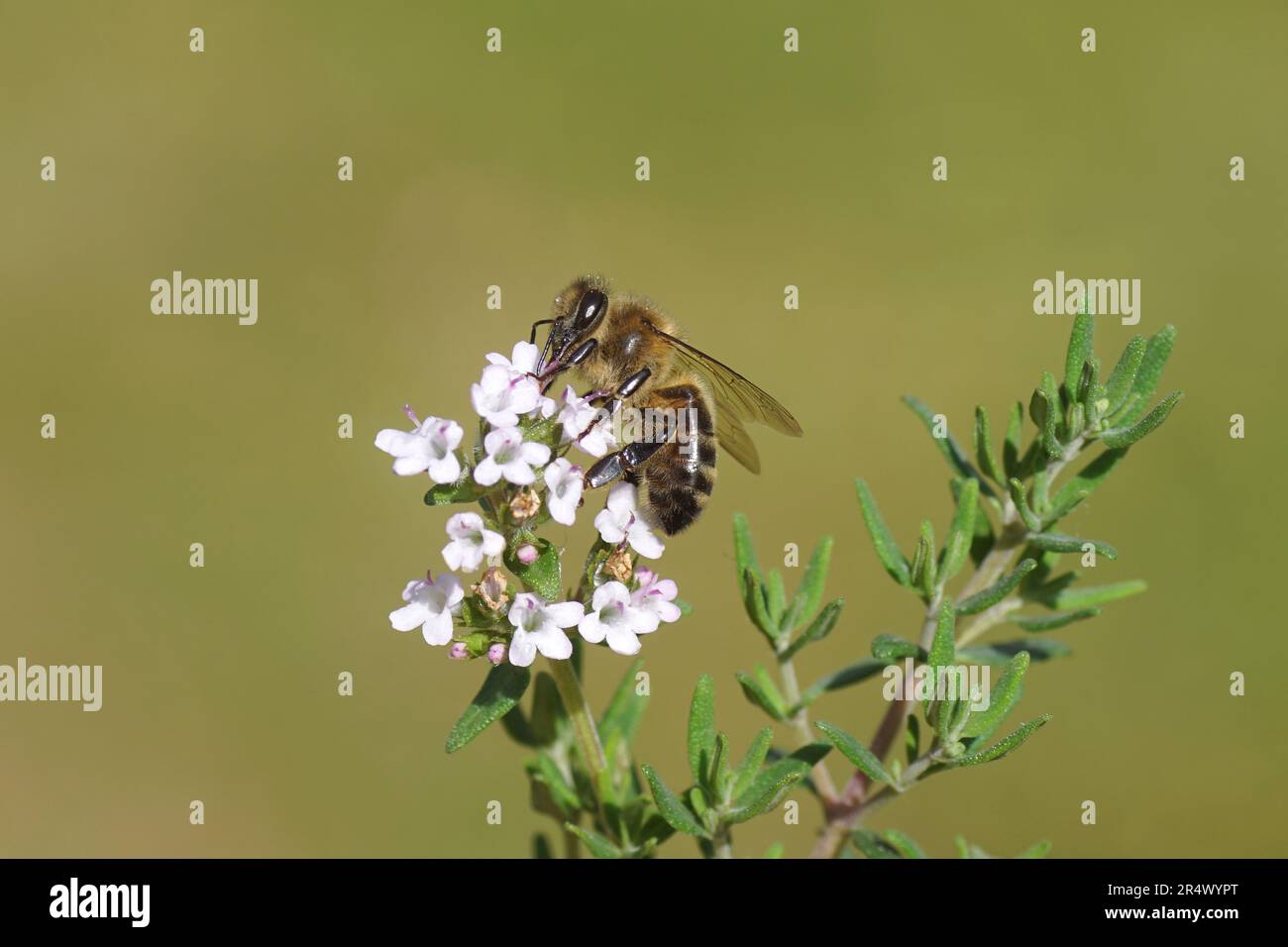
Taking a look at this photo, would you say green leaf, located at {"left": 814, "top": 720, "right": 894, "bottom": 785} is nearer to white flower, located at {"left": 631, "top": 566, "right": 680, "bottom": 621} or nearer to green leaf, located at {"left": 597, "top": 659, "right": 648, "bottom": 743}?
white flower, located at {"left": 631, "top": 566, "right": 680, "bottom": 621}

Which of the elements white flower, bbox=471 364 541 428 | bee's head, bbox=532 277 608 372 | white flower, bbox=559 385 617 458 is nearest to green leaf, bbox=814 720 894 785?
white flower, bbox=559 385 617 458

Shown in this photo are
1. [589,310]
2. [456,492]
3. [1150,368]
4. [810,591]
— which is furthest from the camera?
[589,310]

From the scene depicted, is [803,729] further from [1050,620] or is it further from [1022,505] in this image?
[1022,505]

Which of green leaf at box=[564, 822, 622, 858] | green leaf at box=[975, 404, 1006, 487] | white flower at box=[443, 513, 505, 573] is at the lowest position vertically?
green leaf at box=[564, 822, 622, 858]

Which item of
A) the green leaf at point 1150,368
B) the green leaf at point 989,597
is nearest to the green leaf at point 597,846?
the green leaf at point 989,597

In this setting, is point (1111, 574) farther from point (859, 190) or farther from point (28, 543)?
point (28, 543)

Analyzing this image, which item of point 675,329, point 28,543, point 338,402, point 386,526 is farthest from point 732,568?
point 28,543

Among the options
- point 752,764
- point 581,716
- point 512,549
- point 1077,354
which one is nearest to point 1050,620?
point 1077,354
